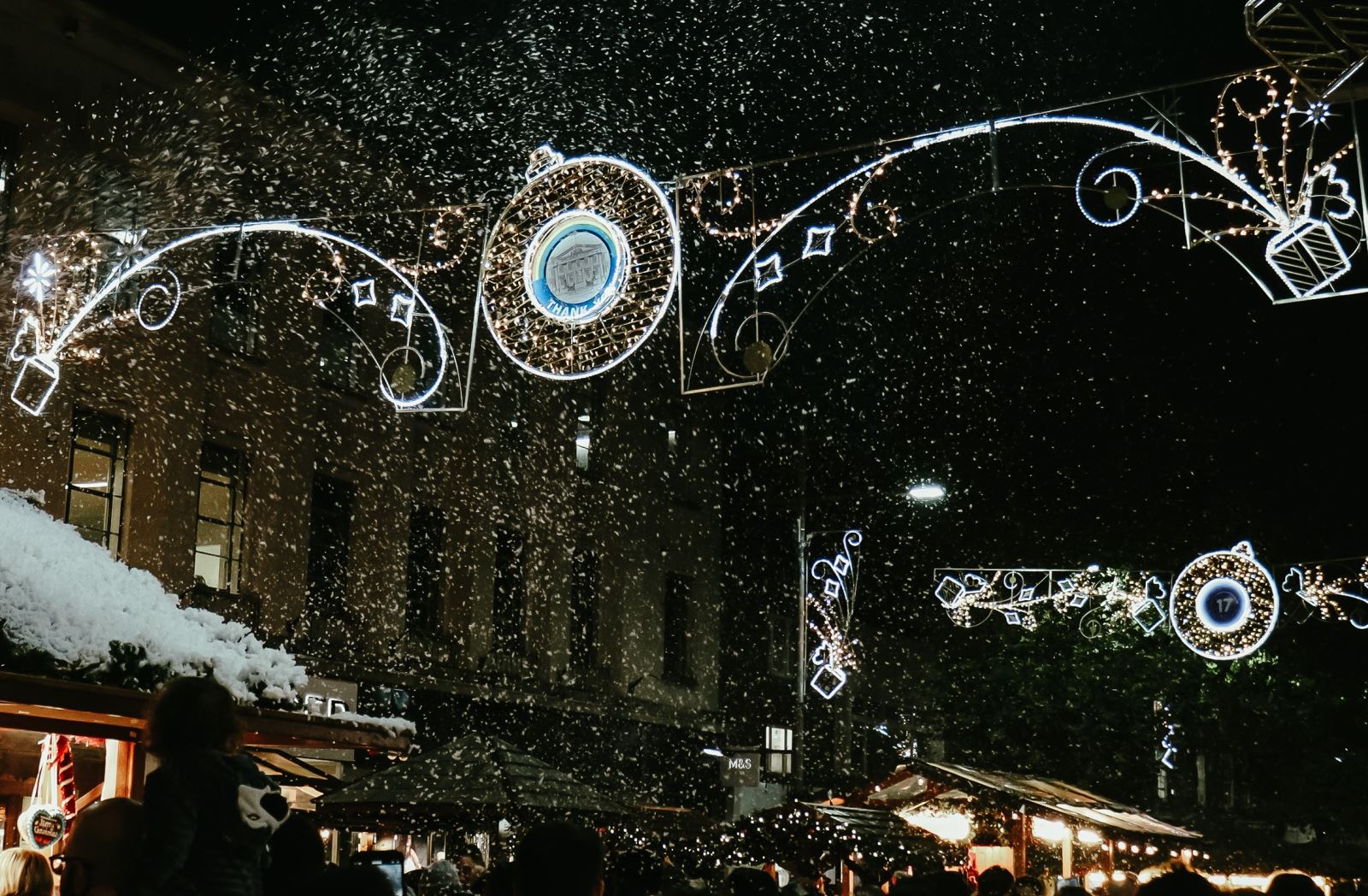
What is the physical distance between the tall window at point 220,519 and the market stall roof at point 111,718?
9.95 metres

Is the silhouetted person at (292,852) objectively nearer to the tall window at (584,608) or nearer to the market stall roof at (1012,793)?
the market stall roof at (1012,793)

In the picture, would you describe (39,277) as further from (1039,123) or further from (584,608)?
(584,608)

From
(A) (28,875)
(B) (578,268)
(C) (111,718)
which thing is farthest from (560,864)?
(B) (578,268)

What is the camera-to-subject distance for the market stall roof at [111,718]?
6934mm

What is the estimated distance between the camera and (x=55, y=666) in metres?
7.25

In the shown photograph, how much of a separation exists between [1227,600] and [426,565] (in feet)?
41.7

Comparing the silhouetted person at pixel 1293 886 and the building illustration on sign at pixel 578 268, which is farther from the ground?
the building illustration on sign at pixel 578 268

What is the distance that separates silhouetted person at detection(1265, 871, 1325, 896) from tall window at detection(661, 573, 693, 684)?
970 inches

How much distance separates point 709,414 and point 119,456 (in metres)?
16.7

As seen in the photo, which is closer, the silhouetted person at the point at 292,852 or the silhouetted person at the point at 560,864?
the silhouetted person at the point at 560,864

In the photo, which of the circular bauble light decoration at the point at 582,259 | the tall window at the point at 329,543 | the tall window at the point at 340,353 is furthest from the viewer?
the tall window at the point at 340,353

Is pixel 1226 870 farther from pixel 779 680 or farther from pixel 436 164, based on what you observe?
pixel 436 164

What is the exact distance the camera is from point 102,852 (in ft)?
12.1

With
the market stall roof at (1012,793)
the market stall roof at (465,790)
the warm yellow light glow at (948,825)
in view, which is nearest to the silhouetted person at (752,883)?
the market stall roof at (465,790)
